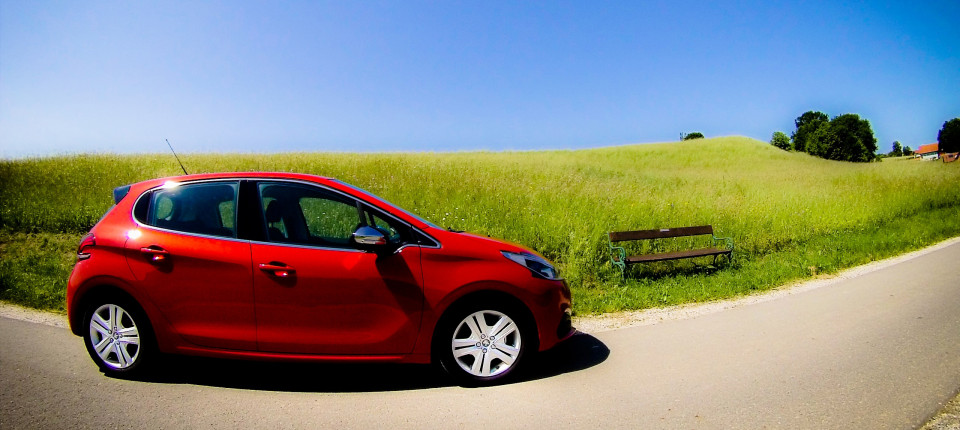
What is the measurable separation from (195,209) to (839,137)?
282 feet

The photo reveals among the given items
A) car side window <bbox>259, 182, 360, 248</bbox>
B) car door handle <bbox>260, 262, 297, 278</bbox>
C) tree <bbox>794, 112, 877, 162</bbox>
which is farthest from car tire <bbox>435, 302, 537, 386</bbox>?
tree <bbox>794, 112, 877, 162</bbox>

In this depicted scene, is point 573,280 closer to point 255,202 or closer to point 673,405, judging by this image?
point 673,405

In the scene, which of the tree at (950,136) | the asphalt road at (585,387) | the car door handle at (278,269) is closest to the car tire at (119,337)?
the asphalt road at (585,387)

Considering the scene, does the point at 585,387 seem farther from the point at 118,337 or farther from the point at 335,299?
the point at 118,337

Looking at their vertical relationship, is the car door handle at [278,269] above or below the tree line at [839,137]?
below

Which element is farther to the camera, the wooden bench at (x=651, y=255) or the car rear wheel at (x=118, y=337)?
the wooden bench at (x=651, y=255)

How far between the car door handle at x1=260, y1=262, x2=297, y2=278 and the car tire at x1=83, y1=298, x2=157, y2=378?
1085mm

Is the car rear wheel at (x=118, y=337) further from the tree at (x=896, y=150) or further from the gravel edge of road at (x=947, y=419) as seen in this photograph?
the tree at (x=896, y=150)

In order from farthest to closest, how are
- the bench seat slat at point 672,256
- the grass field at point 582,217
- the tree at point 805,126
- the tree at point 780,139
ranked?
the tree at point 780,139
the tree at point 805,126
the bench seat slat at point 672,256
the grass field at point 582,217

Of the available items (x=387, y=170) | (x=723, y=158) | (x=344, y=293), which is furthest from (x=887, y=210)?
(x=723, y=158)

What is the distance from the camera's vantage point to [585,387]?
3.97 meters

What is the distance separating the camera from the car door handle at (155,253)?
155 inches

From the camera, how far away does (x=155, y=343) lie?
403 centimetres

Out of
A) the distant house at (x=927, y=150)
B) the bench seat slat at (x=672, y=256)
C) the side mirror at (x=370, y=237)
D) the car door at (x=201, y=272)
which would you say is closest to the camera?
the side mirror at (x=370, y=237)
